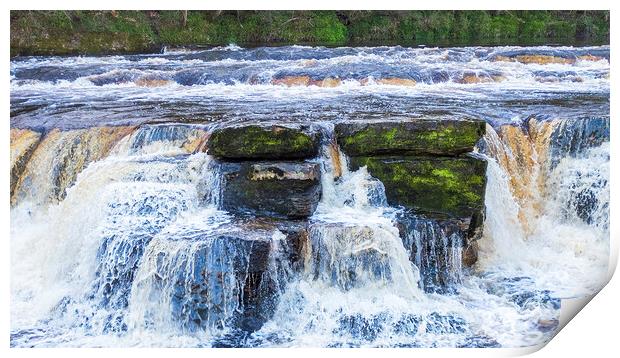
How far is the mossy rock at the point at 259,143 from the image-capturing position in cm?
438

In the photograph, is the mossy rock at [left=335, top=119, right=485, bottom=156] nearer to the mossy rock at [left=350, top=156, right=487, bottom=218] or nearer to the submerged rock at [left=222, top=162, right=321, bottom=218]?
the mossy rock at [left=350, top=156, right=487, bottom=218]

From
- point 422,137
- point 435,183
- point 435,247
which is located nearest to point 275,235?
point 435,247

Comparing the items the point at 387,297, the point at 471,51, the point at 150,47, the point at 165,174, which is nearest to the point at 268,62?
the point at 150,47

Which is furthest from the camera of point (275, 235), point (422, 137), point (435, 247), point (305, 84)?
point (305, 84)

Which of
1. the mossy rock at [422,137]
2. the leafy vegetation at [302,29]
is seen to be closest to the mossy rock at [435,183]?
the mossy rock at [422,137]

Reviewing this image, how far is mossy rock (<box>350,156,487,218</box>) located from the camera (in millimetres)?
4344

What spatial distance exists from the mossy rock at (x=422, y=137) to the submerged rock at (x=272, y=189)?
0.55m

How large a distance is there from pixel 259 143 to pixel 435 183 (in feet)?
4.15

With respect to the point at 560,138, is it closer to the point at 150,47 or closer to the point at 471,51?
the point at 471,51

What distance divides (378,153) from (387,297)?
3.61 feet

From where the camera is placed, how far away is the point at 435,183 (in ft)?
14.4

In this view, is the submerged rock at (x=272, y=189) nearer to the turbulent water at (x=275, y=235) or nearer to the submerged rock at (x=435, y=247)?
the turbulent water at (x=275, y=235)

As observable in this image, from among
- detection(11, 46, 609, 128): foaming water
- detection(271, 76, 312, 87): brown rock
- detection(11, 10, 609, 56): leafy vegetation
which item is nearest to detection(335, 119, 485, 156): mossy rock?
detection(11, 46, 609, 128): foaming water

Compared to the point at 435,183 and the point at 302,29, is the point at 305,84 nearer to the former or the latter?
the point at 302,29
